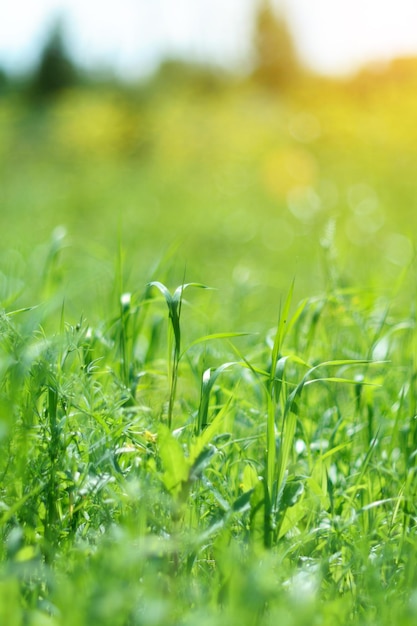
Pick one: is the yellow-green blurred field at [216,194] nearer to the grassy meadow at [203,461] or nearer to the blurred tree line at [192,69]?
the grassy meadow at [203,461]

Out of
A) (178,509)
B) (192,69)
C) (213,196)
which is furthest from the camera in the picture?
(192,69)

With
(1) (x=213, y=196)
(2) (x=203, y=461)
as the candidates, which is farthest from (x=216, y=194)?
(2) (x=203, y=461)

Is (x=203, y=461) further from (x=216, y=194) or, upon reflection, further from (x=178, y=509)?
(x=216, y=194)

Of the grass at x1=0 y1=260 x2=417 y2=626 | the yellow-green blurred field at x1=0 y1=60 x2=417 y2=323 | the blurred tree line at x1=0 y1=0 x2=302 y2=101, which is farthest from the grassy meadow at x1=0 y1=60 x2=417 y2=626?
the blurred tree line at x1=0 y1=0 x2=302 y2=101

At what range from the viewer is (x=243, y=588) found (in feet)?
3.25

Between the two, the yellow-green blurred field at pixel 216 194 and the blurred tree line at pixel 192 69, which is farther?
the blurred tree line at pixel 192 69

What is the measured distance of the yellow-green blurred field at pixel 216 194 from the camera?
3.48 meters

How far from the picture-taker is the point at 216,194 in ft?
35.9

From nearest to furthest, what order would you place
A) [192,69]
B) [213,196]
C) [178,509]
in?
[178,509], [213,196], [192,69]

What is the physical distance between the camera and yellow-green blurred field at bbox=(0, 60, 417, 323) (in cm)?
348

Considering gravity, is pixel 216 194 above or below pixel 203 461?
below

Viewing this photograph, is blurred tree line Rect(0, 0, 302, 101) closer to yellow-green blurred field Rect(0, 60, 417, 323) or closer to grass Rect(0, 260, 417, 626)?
yellow-green blurred field Rect(0, 60, 417, 323)

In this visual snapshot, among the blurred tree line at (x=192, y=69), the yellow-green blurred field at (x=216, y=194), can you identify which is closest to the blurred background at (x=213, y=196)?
the yellow-green blurred field at (x=216, y=194)

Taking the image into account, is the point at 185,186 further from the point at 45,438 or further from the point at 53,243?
the point at 45,438
